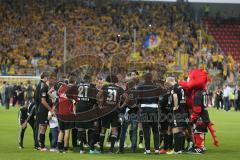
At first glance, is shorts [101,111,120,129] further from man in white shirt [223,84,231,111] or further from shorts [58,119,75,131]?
man in white shirt [223,84,231,111]

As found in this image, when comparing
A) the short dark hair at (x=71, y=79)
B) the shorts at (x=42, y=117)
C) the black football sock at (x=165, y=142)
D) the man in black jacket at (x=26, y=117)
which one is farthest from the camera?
the man in black jacket at (x=26, y=117)

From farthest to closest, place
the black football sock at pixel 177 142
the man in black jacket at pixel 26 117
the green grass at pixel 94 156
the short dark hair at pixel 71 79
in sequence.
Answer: the man in black jacket at pixel 26 117, the black football sock at pixel 177 142, the short dark hair at pixel 71 79, the green grass at pixel 94 156

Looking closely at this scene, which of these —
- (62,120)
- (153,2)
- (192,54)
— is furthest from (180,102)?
(153,2)

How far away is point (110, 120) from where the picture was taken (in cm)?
1827

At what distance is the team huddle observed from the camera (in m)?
17.9

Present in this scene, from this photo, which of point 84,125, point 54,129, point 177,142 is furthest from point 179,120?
point 54,129

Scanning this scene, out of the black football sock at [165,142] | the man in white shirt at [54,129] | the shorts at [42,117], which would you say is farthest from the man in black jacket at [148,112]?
the shorts at [42,117]

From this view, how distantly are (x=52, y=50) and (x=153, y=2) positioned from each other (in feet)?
48.9

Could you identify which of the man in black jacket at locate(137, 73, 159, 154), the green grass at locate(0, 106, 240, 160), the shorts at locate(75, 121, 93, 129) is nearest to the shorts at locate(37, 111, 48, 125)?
the green grass at locate(0, 106, 240, 160)

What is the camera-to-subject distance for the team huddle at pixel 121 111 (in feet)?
58.6

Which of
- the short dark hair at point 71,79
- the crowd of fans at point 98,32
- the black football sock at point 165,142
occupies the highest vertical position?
the crowd of fans at point 98,32

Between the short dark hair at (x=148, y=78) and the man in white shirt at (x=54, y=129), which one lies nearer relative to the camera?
the short dark hair at (x=148, y=78)

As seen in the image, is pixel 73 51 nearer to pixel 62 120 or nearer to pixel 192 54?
pixel 192 54

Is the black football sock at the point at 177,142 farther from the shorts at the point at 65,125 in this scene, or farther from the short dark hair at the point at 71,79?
the short dark hair at the point at 71,79
